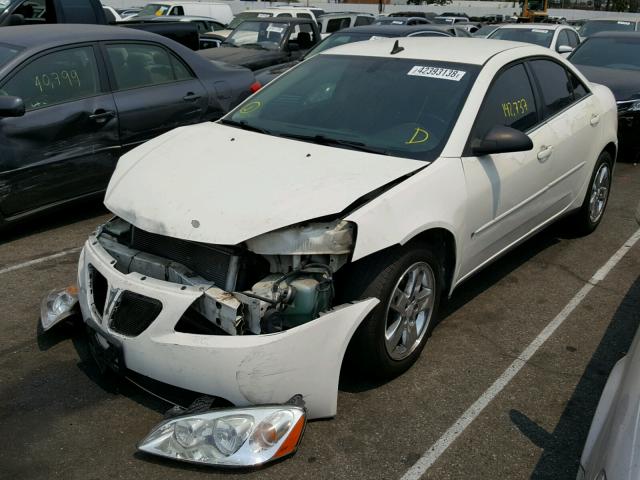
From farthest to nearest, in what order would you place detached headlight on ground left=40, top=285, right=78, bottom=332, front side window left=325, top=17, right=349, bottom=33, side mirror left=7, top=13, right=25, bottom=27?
front side window left=325, top=17, right=349, bottom=33
side mirror left=7, top=13, right=25, bottom=27
detached headlight on ground left=40, top=285, right=78, bottom=332

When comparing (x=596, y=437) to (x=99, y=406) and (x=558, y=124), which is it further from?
(x=558, y=124)

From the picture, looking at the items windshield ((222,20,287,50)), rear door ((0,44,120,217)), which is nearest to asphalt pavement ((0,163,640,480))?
rear door ((0,44,120,217))

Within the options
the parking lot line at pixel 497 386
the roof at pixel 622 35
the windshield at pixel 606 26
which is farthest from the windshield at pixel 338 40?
the windshield at pixel 606 26

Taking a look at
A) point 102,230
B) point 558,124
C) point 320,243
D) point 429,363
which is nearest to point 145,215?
point 102,230

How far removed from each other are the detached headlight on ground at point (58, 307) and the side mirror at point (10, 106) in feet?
5.95

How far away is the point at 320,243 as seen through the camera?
304cm

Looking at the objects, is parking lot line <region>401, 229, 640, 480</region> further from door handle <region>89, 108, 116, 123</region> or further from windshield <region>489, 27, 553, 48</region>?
windshield <region>489, 27, 553, 48</region>

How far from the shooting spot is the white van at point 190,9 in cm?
2009

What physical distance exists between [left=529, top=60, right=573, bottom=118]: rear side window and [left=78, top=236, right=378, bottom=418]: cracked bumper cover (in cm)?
244

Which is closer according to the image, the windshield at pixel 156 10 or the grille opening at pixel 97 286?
the grille opening at pixel 97 286

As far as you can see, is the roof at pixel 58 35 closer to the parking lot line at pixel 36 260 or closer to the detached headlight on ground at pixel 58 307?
the parking lot line at pixel 36 260

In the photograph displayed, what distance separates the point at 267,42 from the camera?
11.4 m

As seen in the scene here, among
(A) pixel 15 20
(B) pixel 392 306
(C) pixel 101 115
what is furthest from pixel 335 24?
(B) pixel 392 306

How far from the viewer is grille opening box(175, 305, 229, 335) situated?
3029mm
